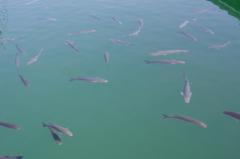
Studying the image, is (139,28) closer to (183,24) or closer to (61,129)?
(183,24)

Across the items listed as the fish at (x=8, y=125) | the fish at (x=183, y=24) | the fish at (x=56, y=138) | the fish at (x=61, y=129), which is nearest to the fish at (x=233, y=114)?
the fish at (x=61, y=129)

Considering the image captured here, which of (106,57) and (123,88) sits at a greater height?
(106,57)

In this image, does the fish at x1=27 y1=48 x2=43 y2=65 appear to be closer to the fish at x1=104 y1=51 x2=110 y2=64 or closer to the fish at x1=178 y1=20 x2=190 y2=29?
the fish at x1=104 y1=51 x2=110 y2=64

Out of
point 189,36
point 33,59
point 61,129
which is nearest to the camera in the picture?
point 61,129

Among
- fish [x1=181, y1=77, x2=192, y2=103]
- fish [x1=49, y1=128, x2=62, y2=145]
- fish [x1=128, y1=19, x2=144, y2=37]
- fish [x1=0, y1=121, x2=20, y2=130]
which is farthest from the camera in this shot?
fish [x1=128, y1=19, x2=144, y2=37]

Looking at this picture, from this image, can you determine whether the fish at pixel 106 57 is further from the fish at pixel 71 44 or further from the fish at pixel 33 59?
the fish at pixel 33 59

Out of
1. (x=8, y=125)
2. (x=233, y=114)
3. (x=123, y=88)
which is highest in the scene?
(x=233, y=114)

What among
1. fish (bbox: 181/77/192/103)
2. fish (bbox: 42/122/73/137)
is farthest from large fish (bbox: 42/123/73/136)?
fish (bbox: 181/77/192/103)

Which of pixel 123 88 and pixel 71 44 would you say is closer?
pixel 123 88

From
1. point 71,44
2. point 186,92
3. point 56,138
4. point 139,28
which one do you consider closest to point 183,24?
point 139,28
